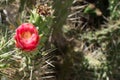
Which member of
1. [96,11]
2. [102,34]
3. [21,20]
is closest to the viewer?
[21,20]

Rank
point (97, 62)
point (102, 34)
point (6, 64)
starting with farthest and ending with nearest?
point (102, 34)
point (97, 62)
point (6, 64)

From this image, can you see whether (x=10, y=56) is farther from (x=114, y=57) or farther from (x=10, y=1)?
(x=114, y=57)

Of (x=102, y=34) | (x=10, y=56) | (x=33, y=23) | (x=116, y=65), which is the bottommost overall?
(x=116, y=65)

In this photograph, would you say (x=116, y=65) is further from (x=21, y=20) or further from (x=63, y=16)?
(x=21, y=20)

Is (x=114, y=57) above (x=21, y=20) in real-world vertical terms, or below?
below

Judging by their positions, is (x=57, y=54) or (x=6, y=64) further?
(x=57, y=54)

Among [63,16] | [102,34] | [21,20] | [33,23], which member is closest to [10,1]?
[21,20]
